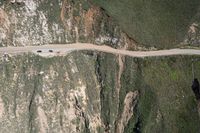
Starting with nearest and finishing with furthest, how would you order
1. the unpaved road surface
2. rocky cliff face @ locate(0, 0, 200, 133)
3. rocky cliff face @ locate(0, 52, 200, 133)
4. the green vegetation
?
rocky cliff face @ locate(0, 52, 200, 133) → rocky cliff face @ locate(0, 0, 200, 133) → the unpaved road surface → the green vegetation

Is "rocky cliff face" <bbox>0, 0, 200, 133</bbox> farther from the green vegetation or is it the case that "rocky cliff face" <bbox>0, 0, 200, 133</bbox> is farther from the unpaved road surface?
the unpaved road surface

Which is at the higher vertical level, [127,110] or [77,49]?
[77,49]

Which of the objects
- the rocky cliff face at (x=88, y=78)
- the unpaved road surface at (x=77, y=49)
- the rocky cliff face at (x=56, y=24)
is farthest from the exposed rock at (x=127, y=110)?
the rocky cliff face at (x=56, y=24)

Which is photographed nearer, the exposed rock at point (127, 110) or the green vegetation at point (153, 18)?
the exposed rock at point (127, 110)

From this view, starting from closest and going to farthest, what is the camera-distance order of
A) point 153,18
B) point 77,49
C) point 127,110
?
point 77,49 → point 127,110 → point 153,18

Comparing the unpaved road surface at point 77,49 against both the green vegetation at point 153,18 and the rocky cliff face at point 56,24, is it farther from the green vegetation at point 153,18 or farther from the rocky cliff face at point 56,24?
the green vegetation at point 153,18

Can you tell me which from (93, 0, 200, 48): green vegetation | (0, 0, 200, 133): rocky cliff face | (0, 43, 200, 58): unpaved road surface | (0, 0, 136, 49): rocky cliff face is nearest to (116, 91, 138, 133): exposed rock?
(0, 0, 200, 133): rocky cliff face

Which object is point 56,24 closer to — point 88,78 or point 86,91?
point 88,78

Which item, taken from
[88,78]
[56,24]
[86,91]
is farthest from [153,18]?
[86,91]

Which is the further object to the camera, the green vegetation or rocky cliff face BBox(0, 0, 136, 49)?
the green vegetation
